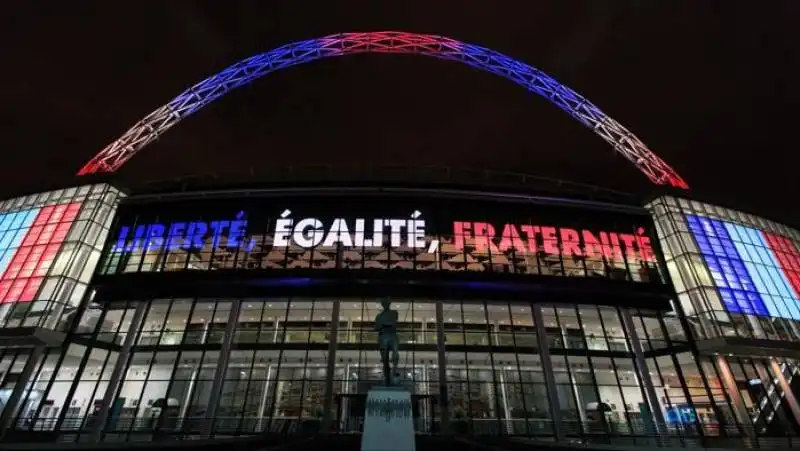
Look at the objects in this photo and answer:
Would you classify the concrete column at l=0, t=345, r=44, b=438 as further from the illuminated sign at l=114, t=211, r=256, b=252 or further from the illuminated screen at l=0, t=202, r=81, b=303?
the illuminated sign at l=114, t=211, r=256, b=252

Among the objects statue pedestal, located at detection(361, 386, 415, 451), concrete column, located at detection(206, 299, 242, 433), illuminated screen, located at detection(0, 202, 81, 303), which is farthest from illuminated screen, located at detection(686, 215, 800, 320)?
illuminated screen, located at detection(0, 202, 81, 303)

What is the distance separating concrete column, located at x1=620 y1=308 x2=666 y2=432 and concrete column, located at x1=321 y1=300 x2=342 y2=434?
24608 millimetres

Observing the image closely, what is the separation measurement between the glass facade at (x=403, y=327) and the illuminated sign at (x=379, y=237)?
20 centimetres

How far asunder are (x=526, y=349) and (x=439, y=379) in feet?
27.5

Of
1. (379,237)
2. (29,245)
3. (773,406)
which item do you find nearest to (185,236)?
(29,245)

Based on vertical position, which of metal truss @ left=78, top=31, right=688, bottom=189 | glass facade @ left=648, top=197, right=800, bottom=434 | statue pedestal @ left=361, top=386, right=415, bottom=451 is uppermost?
metal truss @ left=78, top=31, right=688, bottom=189

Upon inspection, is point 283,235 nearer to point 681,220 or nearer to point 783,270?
point 681,220

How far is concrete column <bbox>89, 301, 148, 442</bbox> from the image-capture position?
3125 centimetres


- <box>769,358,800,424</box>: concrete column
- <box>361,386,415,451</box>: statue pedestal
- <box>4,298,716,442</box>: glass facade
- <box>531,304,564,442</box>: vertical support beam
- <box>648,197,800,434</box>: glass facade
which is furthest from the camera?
<box>648,197,800,434</box>: glass facade

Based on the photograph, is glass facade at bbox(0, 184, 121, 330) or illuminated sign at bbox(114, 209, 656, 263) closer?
glass facade at bbox(0, 184, 121, 330)

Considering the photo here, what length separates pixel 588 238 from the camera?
41.9m

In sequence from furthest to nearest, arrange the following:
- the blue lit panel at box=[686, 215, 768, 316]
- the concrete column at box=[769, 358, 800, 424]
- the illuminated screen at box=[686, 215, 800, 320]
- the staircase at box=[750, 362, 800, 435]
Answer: the illuminated screen at box=[686, 215, 800, 320]
the blue lit panel at box=[686, 215, 768, 316]
the concrete column at box=[769, 358, 800, 424]
the staircase at box=[750, 362, 800, 435]

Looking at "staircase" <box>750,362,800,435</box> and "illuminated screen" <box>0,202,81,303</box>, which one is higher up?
"illuminated screen" <box>0,202,81,303</box>

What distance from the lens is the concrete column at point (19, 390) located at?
31.4 meters
